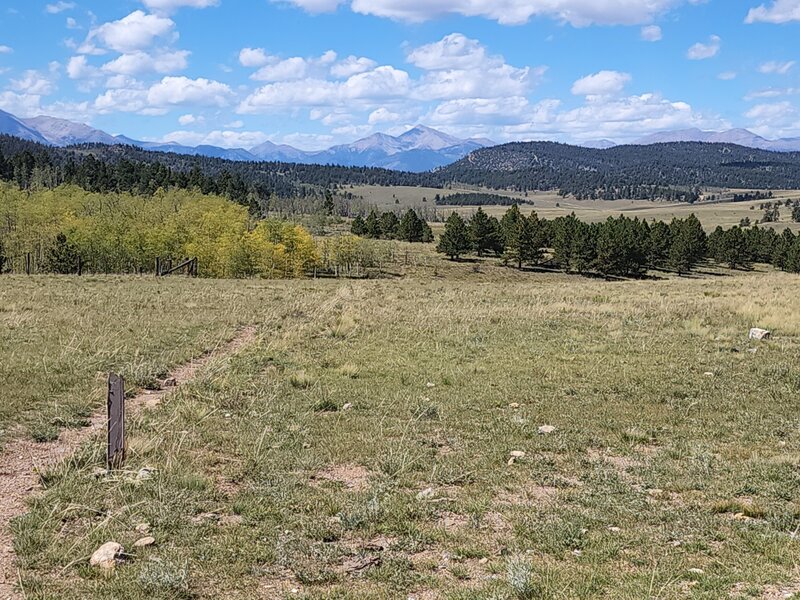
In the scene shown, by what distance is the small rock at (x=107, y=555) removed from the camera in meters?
6.21

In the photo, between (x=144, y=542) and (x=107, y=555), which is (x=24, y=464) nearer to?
(x=144, y=542)

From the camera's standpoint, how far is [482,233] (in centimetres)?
11244

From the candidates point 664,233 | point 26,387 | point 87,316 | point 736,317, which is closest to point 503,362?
point 26,387

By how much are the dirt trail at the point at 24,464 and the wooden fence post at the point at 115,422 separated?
0.96 meters

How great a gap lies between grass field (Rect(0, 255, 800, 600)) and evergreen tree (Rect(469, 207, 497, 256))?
299 ft

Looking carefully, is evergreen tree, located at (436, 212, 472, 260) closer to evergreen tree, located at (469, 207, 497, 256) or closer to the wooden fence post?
evergreen tree, located at (469, 207, 497, 256)

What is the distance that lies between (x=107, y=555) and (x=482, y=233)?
109 m

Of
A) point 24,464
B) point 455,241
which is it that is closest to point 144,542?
point 24,464

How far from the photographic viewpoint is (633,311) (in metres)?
26.4

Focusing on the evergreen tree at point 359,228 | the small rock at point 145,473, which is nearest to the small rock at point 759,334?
the small rock at point 145,473

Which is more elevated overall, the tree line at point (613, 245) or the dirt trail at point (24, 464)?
the tree line at point (613, 245)

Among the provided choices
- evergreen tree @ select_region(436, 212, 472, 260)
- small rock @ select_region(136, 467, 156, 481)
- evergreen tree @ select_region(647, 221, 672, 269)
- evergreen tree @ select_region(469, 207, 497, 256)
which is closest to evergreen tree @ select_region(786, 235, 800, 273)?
evergreen tree @ select_region(647, 221, 672, 269)

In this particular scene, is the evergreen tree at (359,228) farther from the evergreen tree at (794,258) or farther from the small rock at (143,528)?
the small rock at (143,528)

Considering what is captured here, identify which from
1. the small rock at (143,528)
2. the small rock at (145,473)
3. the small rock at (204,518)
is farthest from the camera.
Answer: the small rock at (145,473)
